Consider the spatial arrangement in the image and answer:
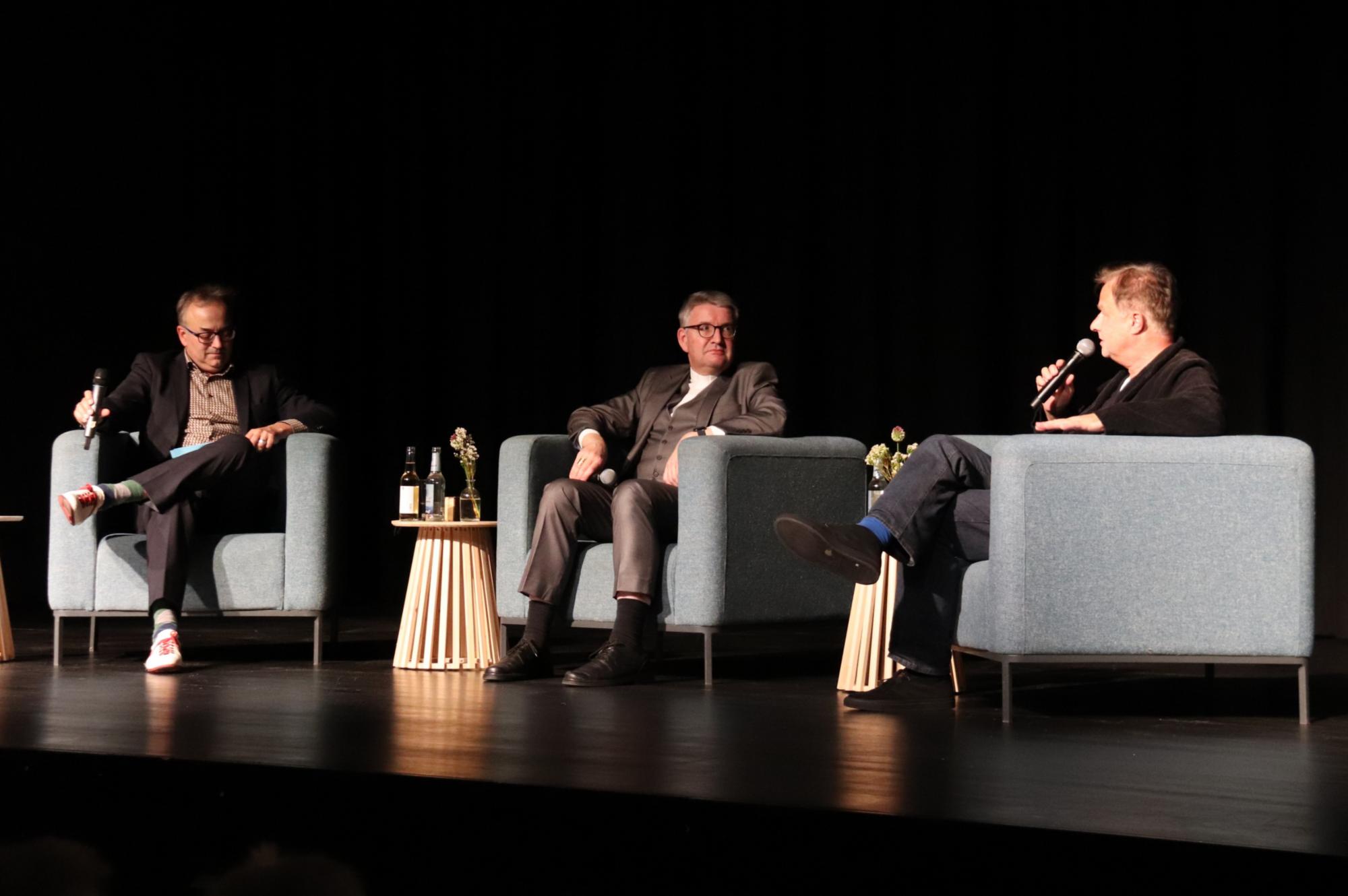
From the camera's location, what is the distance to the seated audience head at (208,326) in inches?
177

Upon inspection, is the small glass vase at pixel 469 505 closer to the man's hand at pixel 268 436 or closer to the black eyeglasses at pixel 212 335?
the man's hand at pixel 268 436

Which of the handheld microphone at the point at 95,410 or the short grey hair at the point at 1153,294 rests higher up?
the short grey hair at the point at 1153,294

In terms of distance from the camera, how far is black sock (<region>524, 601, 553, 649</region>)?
388 centimetres

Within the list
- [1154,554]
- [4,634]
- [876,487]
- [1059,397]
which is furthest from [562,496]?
[4,634]

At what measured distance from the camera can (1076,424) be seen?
323cm

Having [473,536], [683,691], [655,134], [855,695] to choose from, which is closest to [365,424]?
[655,134]

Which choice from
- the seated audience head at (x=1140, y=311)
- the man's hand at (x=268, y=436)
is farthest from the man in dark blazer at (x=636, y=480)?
the seated audience head at (x=1140, y=311)

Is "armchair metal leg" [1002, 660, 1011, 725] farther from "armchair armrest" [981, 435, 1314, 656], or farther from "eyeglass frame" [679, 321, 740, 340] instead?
"eyeglass frame" [679, 321, 740, 340]

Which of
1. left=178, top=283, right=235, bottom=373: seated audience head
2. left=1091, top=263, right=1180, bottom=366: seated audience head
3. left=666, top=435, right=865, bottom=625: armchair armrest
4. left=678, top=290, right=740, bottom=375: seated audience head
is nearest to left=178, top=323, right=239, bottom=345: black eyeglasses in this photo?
left=178, top=283, right=235, bottom=373: seated audience head

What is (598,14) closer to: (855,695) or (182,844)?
(855,695)

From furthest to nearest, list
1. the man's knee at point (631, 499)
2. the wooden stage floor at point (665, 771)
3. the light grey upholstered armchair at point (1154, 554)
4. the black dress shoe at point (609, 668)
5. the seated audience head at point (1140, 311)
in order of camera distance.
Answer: the man's knee at point (631, 499) < the black dress shoe at point (609, 668) < the seated audience head at point (1140, 311) < the light grey upholstered armchair at point (1154, 554) < the wooden stage floor at point (665, 771)

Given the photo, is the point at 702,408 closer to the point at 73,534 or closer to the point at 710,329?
the point at 710,329

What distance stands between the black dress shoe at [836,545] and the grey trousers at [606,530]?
68 cm

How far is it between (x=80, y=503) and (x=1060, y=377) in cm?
260
